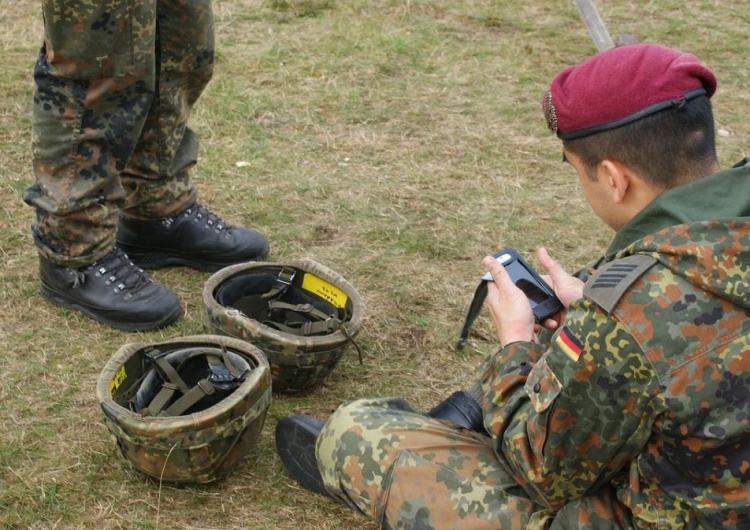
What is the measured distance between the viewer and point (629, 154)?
87.4 inches

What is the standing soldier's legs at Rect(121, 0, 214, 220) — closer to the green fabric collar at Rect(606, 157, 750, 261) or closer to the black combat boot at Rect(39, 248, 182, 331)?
the black combat boot at Rect(39, 248, 182, 331)

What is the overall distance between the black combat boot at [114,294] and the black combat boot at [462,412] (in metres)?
1.22

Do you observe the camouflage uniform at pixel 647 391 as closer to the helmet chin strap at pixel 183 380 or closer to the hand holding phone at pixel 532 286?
the hand holding phone at pixel 532 286

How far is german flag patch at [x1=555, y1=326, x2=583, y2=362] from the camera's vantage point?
2.07 metres

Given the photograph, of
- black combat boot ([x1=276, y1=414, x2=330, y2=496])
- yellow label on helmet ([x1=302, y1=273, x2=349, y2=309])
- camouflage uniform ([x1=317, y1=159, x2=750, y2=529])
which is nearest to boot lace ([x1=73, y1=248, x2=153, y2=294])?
yellow label on helmet ([x1=302, y1=273, x2=349, y2=309])

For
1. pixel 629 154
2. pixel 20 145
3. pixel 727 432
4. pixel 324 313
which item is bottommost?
pixel 20 145

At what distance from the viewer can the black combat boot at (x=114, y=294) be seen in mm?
3715

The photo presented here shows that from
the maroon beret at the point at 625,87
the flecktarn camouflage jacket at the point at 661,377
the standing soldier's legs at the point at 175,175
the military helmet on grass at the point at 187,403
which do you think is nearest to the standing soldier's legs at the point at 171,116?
the standing soldier's legs at the point at 175,175

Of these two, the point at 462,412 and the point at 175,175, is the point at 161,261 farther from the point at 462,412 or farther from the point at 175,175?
the point at 462,412

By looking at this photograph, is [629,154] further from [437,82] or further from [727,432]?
[437,82]

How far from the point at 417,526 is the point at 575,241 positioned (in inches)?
92.4

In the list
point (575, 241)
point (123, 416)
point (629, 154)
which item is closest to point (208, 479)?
point (123, 416)

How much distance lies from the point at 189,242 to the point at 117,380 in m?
1.24

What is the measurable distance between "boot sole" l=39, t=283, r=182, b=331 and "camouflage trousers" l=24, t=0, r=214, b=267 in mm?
158
